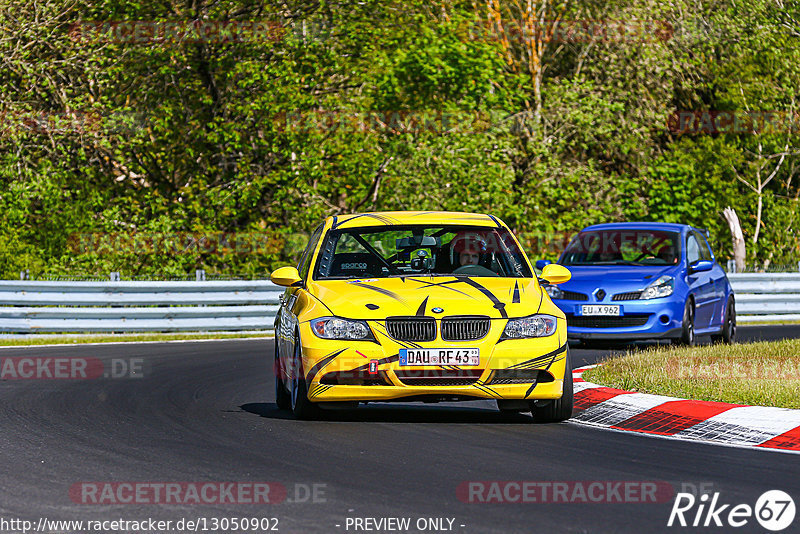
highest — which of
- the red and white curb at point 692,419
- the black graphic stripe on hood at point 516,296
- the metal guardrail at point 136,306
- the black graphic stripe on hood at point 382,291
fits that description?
the black graphic stripe on hood at point 382,291

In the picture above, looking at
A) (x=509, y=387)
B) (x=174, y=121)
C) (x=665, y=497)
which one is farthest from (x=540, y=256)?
(x=665, y=497)

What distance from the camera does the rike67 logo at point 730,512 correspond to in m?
6.23

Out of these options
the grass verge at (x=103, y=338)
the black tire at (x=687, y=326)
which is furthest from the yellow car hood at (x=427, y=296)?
the grass verge at (x=103, y=338)

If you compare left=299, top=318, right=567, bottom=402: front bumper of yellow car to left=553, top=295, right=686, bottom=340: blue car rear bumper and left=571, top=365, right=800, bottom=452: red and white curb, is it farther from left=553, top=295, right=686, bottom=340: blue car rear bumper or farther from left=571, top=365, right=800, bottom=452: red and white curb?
left=553, top=295, right=686, bottom=340: blue car rear bumper

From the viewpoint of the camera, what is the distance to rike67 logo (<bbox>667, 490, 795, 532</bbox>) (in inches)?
245

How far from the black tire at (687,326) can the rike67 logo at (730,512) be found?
10599mm

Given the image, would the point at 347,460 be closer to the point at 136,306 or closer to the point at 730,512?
the point at 730,512

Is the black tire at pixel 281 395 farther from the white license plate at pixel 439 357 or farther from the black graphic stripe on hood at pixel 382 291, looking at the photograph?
the white license plate at pixel 439 357

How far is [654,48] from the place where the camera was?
3691 centimetres

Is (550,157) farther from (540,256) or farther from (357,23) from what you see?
(357,23)

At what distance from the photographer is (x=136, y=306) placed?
76.0 ft

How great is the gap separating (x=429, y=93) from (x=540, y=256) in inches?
183

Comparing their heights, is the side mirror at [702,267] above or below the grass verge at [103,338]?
above

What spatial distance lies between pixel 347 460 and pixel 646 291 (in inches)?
382
